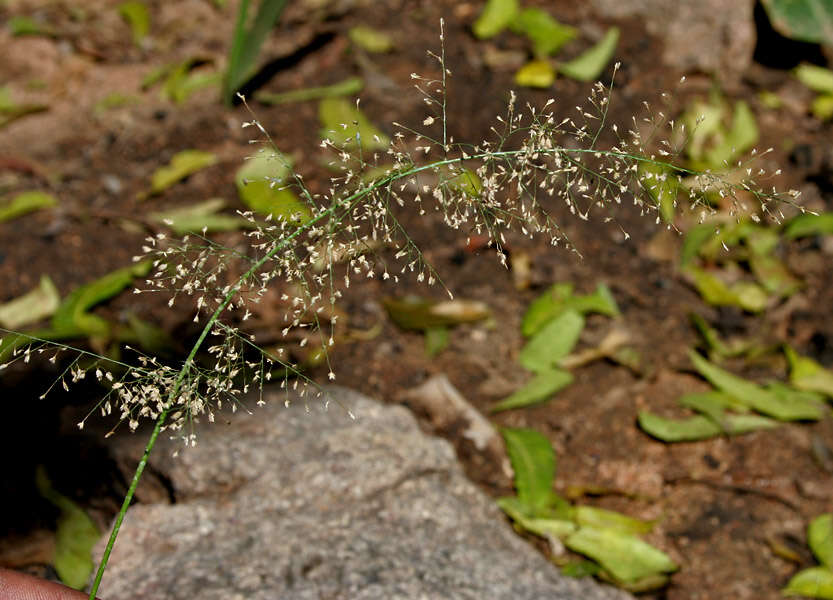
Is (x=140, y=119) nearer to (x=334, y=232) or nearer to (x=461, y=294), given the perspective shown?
(x=461, y=294)

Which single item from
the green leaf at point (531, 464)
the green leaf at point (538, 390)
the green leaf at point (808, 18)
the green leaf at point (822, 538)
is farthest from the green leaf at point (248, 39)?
the green leaf at point (822, 538)

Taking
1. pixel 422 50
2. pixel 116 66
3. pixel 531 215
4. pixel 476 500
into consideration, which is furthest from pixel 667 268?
pixel 116 66

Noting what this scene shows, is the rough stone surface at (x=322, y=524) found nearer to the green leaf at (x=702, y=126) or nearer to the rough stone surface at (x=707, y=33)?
the green leaf at (x=702, y=126)

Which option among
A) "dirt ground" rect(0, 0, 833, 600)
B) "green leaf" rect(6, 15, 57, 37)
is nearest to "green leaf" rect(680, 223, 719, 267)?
"dirt ground" rect(0, 0, 833, 600)

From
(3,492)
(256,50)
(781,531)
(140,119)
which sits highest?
(256,50)

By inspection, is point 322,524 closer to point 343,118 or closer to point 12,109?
point 343,118

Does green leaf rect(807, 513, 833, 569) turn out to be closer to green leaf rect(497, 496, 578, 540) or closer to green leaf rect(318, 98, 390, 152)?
green leaf rect(497, 496, 578, 540)

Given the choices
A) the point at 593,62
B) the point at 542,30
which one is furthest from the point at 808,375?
the point at 542,30
